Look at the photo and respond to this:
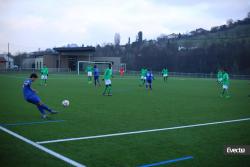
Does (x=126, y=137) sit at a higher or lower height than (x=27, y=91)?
lower

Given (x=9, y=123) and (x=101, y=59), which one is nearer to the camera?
(x=9, y=123)

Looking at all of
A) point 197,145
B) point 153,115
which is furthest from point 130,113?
point 197,145

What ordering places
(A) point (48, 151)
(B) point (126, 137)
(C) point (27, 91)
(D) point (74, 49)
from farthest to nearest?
(D) point (74, 49) < (C) point (27, 91) < (B) point (126, 137) < (A) point (48, 151)

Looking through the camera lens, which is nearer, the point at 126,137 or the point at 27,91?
the point at 126,137

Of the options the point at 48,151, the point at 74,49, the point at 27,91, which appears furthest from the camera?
the point at 74,49

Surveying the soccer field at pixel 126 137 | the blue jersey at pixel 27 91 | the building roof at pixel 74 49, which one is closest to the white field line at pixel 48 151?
the soccer field at pixel 126 137

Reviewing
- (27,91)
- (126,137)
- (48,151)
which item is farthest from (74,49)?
(48,151)

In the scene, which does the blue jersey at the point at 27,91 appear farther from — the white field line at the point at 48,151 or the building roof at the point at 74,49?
the building roof at the point at 74,49

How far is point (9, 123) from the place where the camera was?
905 cm

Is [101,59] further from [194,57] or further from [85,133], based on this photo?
[85,133]

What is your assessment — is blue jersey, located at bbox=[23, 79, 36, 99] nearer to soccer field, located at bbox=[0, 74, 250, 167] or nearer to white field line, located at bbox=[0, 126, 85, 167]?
soccer field, located at bbox=[0, 74, 250, 167]

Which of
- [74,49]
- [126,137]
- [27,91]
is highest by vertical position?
[74,49]

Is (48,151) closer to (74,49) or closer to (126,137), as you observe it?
(126,137)

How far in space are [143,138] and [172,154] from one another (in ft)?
4.64
